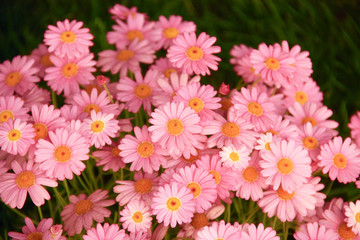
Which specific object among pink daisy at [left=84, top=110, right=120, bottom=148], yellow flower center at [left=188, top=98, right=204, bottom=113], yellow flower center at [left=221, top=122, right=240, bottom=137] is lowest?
yellow flower center at [left=221, top=122, right=240, bottom=137]

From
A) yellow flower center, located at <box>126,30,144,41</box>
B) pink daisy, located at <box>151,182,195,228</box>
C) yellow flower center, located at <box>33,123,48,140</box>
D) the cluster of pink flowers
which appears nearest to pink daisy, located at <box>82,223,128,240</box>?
the cluster of pink flowers

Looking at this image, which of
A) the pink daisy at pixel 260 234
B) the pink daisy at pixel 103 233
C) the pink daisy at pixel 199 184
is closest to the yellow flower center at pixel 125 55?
the pink daisy at pixel 199 184

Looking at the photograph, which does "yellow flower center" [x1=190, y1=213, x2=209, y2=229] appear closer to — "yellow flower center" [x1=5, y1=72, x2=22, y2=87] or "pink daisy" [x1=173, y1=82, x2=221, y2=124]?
"pink daisy" [x1=173, y1=82, x2=221, y2=124]

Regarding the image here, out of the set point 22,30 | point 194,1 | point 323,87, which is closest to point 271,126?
point 323,87

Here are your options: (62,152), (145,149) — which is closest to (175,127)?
(145,149)

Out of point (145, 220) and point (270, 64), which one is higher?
point (270, 64)

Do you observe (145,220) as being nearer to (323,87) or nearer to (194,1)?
(323,87)
